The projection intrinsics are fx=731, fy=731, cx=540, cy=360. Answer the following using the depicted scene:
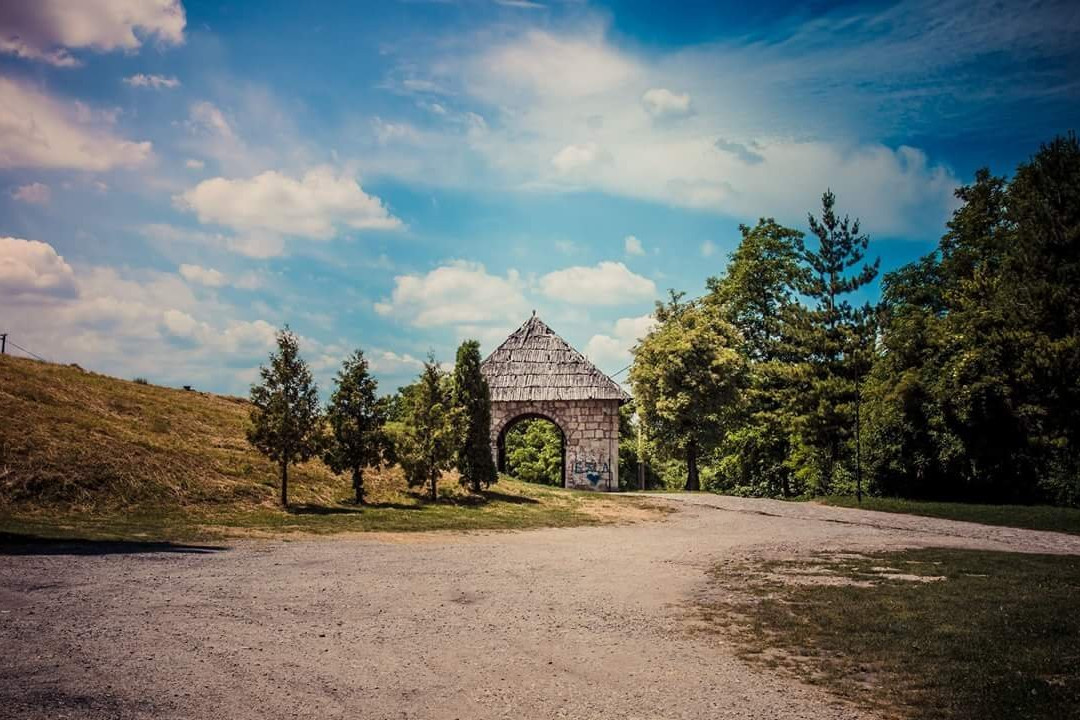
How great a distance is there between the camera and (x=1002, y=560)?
1455 centimetres

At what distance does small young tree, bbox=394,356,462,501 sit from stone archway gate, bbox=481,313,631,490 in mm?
9729

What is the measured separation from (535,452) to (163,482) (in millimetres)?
36787

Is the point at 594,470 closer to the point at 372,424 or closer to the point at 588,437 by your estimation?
the point at 588,437

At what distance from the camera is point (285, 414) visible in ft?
69.1

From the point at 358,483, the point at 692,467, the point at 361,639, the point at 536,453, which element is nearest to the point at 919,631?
the point at 361,639

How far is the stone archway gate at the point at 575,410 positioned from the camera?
115 ft

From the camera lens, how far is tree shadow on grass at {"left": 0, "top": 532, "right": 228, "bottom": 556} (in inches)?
475

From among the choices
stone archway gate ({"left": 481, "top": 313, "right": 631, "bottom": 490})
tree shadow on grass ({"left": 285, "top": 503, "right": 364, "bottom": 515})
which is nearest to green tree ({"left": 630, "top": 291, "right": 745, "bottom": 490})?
stone archway gate ({"left": 481, "top": 313, "right": 631, "bottom": 490})

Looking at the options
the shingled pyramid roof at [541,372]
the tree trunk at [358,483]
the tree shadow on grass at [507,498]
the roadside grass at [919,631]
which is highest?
the shingled pyramid roof at [541,372]

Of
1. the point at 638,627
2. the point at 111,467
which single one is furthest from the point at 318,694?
the point at 111,467

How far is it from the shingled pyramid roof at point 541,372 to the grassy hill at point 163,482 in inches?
296

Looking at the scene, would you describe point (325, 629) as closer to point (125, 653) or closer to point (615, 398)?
point (125, 653)

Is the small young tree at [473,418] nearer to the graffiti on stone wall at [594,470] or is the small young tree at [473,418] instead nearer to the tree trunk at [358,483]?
the tree trunk at [358,483]

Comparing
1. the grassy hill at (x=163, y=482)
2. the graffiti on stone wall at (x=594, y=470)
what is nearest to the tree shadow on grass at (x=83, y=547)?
the grassy hill at (x=163, y=482)
